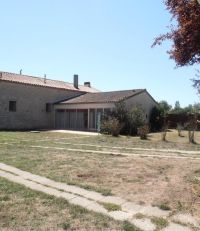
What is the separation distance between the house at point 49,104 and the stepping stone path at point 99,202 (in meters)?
22.5

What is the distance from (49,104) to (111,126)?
526 inches

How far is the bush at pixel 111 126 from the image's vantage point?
2544cm

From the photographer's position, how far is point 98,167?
9.66 meters

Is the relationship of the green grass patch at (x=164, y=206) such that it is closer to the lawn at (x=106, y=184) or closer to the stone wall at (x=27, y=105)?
the lawn at (x=106, y=184)

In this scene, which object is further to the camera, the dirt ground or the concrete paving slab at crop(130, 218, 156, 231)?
the dirt ground

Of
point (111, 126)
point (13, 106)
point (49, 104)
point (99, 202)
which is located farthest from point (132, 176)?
point (49, 104)

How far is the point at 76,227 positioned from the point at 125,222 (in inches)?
28.2

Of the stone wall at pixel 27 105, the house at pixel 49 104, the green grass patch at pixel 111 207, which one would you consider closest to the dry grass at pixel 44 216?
the green grass patch at pixel 111 207

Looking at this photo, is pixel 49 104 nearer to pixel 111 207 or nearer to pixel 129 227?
pixel 111 207

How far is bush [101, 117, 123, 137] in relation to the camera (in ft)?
83.5

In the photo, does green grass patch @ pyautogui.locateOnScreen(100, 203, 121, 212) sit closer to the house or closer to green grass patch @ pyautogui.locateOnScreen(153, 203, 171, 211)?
green grass patch @ pyautogui.locateOnScreen(153, 203, 171, 211)

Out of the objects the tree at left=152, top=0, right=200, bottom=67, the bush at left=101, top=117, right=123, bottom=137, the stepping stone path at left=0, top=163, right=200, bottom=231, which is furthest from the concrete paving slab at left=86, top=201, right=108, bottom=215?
the bush at left=101, top=117, right=123, bottom=137

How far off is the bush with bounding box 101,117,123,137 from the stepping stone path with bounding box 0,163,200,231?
56.5ft

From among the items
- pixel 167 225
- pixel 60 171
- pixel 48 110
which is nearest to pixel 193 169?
pixel 60 171
